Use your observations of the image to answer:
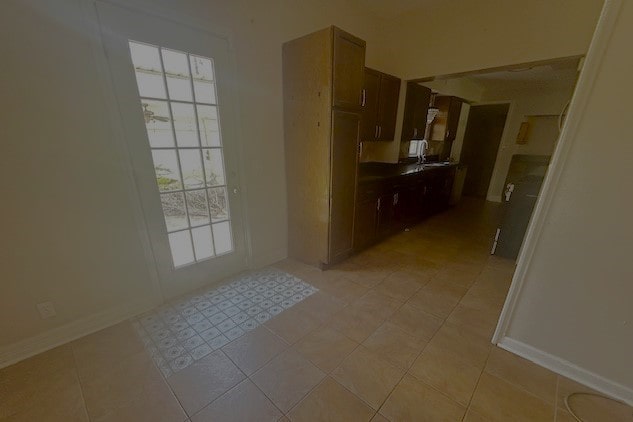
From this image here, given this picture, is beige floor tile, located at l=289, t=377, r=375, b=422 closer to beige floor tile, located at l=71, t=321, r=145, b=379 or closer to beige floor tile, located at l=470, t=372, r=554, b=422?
beige floor tile, located at l=470, t=372, r=554, b=422

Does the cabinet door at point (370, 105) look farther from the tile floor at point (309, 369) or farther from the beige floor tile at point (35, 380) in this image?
the beige floor tile at point (35, 380)

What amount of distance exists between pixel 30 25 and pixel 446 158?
20.4 feet

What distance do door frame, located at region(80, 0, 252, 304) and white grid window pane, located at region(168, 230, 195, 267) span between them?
15 cm

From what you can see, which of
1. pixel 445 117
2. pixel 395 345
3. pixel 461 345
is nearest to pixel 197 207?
pixel 395 345

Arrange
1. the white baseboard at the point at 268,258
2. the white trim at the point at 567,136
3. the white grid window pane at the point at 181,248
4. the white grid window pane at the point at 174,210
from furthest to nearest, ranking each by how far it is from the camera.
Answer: the white baseboard at the point at 268,258 < the white grid window pane at the point at 181,248 < the white grid window pane at the point at 174,210 < the white trim at the point at 567,136

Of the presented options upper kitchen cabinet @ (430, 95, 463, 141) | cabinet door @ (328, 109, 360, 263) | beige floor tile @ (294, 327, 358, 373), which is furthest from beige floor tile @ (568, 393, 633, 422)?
upper kitchen cabinet @ (430, 95, 463, 141)

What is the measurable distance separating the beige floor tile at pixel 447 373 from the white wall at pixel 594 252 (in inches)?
19.6

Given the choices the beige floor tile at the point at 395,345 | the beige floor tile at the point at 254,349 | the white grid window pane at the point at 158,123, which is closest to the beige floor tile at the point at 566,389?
the beige floor tile at the point at 395,345

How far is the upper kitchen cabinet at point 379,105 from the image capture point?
3.01m

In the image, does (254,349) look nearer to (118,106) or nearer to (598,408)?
(118,106)

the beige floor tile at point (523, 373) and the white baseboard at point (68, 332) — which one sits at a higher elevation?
the white baseboard at point (68, 332)

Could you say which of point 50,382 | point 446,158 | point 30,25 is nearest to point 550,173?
point 30,25

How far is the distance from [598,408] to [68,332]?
3195 millimetres

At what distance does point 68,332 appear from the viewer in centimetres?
165
